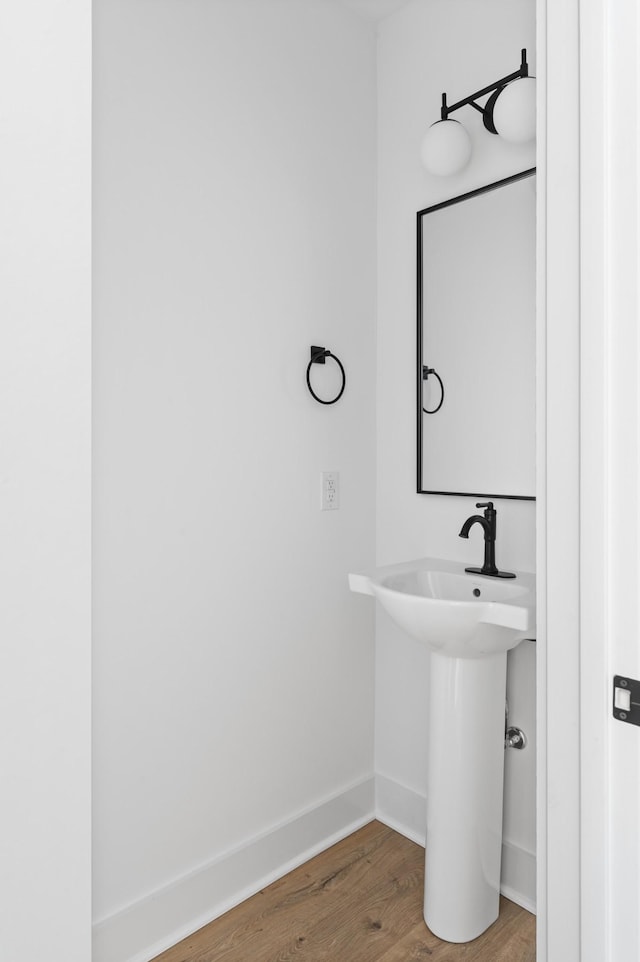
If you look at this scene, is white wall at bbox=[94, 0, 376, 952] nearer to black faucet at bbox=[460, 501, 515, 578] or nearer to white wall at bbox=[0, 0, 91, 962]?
black faucet at bbox=[460, 501, 515, 578]

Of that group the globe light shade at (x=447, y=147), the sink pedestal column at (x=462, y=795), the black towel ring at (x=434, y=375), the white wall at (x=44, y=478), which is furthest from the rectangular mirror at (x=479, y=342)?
the white wall at (x=44, y=478)

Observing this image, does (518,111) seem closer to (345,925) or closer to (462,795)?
(462,795)

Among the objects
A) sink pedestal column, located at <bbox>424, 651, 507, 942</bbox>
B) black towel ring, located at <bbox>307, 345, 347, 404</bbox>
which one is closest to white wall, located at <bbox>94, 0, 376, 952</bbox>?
black towel ring, located at <bbox>307, 345, 347, 404</bbox>

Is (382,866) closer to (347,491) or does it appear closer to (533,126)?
(347,491)

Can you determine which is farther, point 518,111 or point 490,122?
point 490,122

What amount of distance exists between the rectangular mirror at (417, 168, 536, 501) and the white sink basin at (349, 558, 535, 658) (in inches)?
10.8

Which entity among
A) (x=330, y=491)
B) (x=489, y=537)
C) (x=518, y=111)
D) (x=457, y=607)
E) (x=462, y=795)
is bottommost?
(x=462, y=795)

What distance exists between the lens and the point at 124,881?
1.60 meters

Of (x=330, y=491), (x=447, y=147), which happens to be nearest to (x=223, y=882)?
(x=330, y=491)

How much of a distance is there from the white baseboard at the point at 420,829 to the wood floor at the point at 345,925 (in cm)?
4

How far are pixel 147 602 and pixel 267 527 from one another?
17.0 inches

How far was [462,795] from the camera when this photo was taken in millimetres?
1678

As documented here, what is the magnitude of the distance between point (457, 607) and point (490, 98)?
141 cm

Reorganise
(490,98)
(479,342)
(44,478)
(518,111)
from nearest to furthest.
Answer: (44,478), (518,111), (490,98), (479,342)
